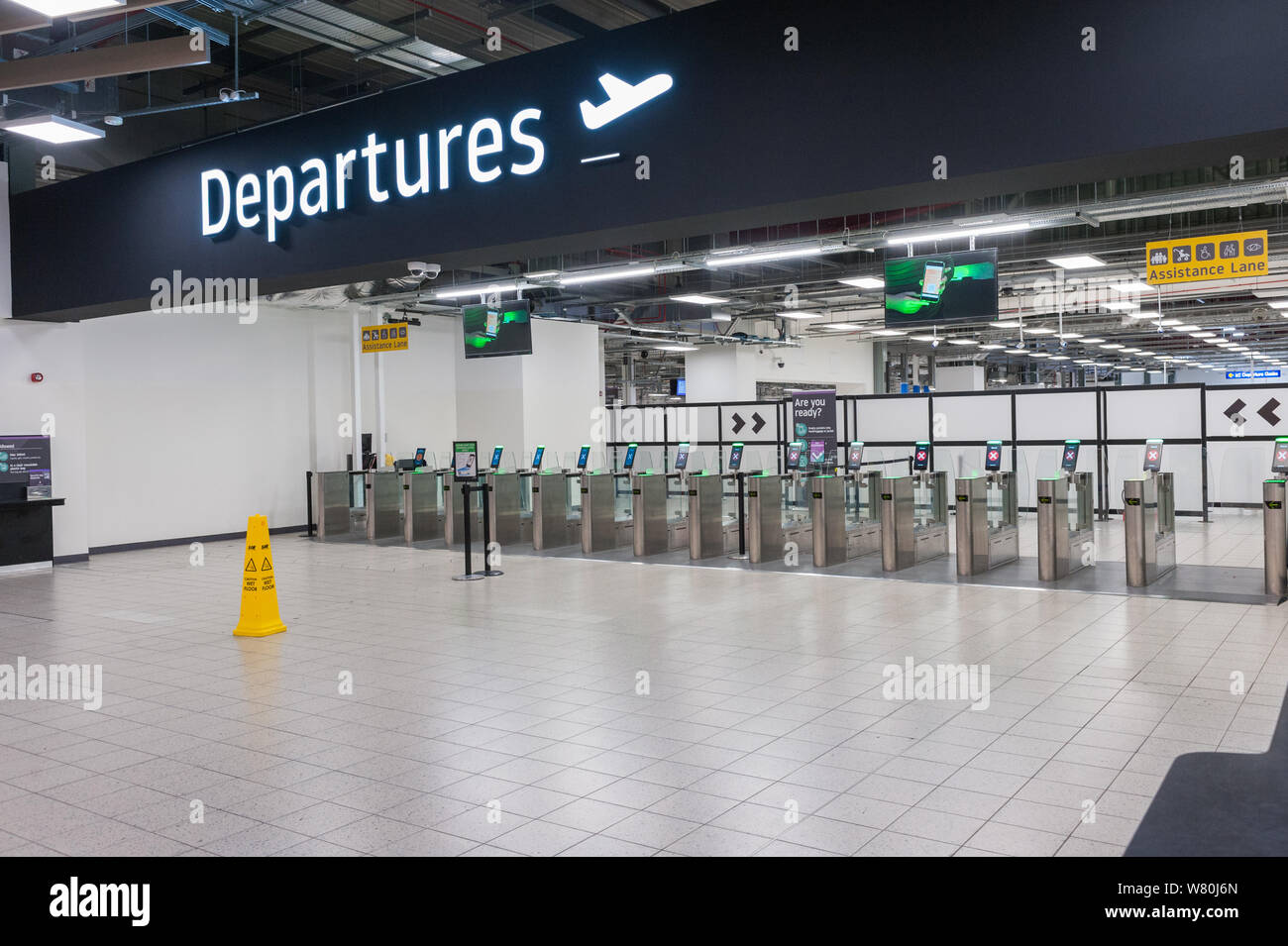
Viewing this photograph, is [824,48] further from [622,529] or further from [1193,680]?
[622,529]

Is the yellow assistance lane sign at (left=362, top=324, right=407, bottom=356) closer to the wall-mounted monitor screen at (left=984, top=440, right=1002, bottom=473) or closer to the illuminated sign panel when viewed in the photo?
the illuminated sign panel

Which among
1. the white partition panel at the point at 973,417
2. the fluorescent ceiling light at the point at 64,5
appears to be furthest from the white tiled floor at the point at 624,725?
the white partition panel at the point at 973,417

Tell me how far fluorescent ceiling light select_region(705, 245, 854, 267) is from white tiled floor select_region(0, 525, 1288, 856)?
3.73 meters

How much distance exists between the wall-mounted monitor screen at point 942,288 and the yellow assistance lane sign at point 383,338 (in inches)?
301

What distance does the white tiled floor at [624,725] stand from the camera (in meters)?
3.55

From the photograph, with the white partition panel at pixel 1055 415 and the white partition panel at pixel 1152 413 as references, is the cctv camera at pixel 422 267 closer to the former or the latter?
the white partition panel at pixel 1055 415

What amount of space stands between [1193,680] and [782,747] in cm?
261

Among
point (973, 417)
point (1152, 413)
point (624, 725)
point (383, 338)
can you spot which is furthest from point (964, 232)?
point (383, 338)

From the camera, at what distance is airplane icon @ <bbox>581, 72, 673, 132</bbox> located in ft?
20.4

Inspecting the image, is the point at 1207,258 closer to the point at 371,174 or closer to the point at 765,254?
the point at 765,254

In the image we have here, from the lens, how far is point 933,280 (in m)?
9.55

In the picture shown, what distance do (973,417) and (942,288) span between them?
697cm

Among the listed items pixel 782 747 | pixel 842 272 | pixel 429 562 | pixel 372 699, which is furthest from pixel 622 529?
pixel 782 747

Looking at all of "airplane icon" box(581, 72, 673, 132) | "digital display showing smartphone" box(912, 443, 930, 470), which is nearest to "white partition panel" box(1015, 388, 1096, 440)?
"digital display showing smartphone" box(912, 443, 930, 470)
